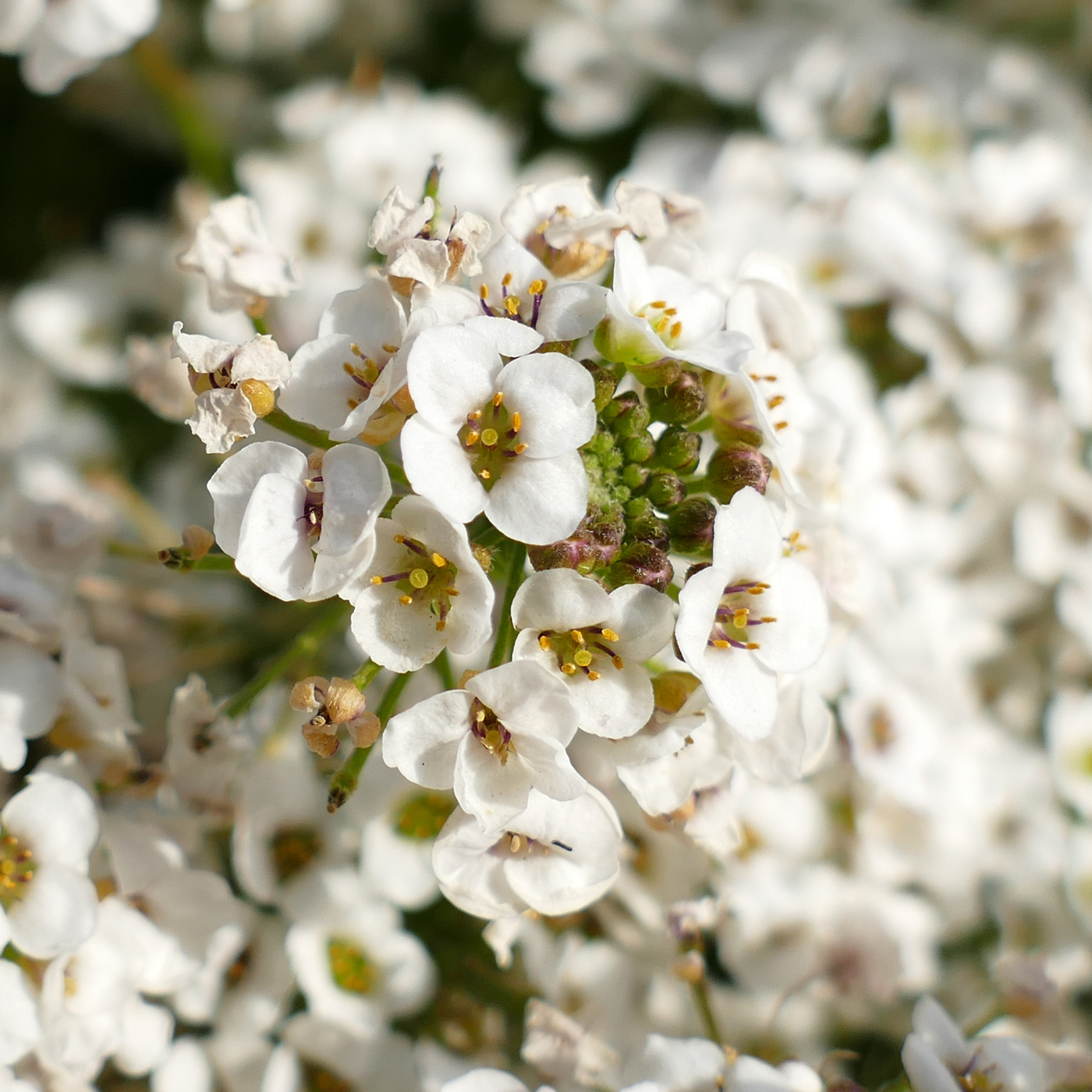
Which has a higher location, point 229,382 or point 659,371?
point 659,371

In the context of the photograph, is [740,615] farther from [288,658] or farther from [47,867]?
[47,867]

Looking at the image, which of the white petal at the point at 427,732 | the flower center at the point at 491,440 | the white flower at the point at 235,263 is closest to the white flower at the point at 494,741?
the white petal at the point at 427,732

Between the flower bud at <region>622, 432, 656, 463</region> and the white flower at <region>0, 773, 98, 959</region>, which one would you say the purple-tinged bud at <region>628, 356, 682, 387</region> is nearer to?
the flower bud at <region>622, 432, 656, 463</region>

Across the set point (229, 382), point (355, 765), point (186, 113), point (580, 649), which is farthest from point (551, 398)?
point (186, 113)

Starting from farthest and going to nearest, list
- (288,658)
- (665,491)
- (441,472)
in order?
(288,658), (665,491), (441,472)

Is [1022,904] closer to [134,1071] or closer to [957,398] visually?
[957,398]

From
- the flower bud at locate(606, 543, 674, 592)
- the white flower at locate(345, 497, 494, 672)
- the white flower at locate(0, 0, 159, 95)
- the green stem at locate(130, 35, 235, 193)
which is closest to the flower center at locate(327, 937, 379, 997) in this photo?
the white flower at locate(345, 497, 494, 672)
